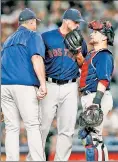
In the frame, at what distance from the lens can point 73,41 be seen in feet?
25.1

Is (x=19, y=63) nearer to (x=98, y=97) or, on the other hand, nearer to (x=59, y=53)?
(x=59, y=53)

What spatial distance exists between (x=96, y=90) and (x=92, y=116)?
1.00 ft

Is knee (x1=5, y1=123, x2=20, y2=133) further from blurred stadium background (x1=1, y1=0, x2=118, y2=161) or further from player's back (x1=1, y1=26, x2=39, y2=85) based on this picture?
blurred stadium background (x1=1, y1=0, x2=118, y2=161)

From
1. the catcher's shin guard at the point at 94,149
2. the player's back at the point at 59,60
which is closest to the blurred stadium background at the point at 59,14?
the player's back at the point at 59,60

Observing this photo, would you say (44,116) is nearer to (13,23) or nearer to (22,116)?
(22,116)

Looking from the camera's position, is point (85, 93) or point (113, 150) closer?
point (85, 93)

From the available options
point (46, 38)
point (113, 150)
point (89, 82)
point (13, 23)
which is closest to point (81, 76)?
point (89, 82)

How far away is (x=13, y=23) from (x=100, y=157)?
4.84 m

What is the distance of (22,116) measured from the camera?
7.46 metres

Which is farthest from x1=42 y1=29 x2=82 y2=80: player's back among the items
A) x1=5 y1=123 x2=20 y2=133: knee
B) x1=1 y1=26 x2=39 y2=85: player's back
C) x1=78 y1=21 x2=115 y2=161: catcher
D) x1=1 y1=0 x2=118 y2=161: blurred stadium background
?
x1=1 y1=0 x2=118 y2=161: blurred stadium background

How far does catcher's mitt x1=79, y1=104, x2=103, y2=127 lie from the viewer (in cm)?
735

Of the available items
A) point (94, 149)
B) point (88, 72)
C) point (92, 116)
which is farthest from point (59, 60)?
point (94, 149)

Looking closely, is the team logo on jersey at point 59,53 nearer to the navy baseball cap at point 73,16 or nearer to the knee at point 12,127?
the navy baseball cap at point 73,16

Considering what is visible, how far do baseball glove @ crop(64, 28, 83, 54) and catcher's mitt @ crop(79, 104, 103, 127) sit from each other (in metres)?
0.69
